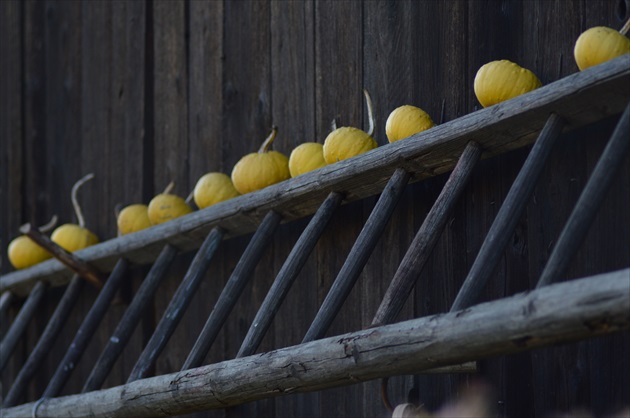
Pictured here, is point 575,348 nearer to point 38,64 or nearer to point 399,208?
point 399,208

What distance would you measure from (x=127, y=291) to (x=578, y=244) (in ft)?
10.2

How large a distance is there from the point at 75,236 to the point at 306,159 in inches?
75.0

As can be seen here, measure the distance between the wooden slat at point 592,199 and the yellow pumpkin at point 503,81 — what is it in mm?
589

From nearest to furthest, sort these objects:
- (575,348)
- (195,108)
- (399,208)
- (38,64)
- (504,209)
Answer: (504,209), (575,348), (399,208), (195,108), (38,64)

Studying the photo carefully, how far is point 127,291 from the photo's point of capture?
216 inches

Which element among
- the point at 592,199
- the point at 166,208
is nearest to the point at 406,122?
the point at 592,199

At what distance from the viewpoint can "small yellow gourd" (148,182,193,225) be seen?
4.95m

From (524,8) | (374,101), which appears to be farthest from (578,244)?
(374,101)

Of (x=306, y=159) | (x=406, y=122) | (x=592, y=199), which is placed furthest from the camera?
(x=306, y=159)

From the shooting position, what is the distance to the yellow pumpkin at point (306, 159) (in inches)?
164

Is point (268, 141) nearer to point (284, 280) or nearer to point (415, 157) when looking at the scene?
point (284, 280)

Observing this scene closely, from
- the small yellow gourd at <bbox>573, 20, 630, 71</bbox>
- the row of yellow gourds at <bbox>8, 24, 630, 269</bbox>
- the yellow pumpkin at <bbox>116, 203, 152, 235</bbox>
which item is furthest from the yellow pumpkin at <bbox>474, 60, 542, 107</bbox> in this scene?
the yellow pumpkin at <bbox>116, 203, 152, 235</bbox>

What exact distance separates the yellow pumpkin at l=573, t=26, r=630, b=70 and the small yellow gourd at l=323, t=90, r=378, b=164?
3.13ft

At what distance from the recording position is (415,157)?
3.58 m
